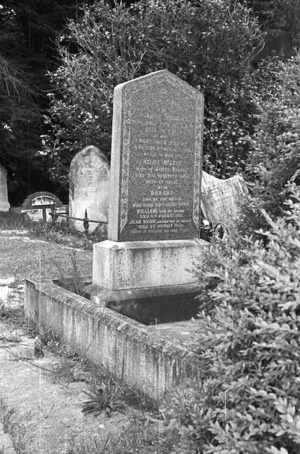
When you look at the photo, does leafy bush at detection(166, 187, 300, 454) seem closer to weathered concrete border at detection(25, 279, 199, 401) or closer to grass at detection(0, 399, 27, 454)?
weathered concrete border at detection(25, 279, 199, 401)

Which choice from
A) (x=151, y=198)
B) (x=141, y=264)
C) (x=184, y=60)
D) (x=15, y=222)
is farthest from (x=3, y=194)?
(x=141, y=264)

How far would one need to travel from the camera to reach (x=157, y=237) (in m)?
6.70

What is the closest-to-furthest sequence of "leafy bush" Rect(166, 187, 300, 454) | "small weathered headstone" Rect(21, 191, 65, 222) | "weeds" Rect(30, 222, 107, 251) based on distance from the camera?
"leafy bush" Rect(166, 187, 300, 454)
"weeds" Rect(30, 222, 107, 251)
"small weathered headstone" Rect(21, 191, 65, 222)

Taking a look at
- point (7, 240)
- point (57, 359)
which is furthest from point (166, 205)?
point (7, 240)

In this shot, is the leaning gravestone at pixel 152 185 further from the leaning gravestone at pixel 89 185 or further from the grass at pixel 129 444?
the leaning gravestone at pixel 89 185

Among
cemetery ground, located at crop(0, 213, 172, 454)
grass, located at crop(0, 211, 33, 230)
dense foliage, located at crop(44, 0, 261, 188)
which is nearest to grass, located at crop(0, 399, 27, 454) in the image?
cemetery ground, located at crop(0, 213, 172, 454)

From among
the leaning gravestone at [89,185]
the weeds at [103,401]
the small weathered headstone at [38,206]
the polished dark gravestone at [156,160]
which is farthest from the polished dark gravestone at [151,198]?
the small weathered headstone at [38,206]

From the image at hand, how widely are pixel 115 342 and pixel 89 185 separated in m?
9.92

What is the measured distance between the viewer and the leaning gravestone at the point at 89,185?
14258 mm

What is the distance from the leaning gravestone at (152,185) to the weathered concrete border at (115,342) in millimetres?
723

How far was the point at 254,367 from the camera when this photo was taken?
2.27 m

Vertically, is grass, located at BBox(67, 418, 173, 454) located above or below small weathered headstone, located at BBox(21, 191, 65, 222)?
below

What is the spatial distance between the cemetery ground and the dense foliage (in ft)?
33.3

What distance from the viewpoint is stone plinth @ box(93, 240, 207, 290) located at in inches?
243
